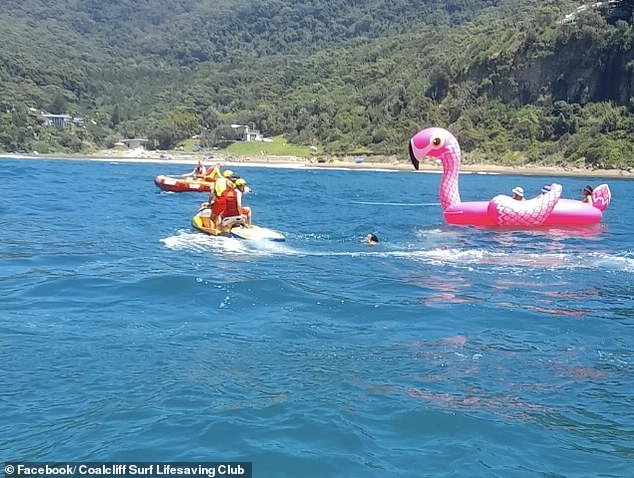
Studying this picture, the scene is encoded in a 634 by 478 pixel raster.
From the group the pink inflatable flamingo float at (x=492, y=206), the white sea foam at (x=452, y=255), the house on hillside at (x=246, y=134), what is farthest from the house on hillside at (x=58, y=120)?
the white sea foam at (x=452, y=255)

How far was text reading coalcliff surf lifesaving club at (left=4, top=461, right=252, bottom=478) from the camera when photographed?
507 centimetres

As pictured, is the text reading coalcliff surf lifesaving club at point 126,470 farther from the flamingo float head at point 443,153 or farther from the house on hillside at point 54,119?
the house on hillside at point 54,119

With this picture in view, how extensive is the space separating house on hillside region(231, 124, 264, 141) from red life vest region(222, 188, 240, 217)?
8655 cm

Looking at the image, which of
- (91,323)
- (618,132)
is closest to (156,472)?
(91,323)

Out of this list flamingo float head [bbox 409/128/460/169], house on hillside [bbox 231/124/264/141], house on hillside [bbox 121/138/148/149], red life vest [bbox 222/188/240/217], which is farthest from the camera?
house on hillside [bbox 121/138/148/149]

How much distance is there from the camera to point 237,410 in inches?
241

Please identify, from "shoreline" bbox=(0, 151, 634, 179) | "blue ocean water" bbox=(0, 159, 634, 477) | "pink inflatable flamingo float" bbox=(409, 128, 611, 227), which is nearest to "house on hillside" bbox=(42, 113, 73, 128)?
"shoreline" bbox=(0, 151, 634, 179)

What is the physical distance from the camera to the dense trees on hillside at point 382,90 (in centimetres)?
6931

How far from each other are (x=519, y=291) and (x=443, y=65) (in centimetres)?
7964

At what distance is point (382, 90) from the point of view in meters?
99.8

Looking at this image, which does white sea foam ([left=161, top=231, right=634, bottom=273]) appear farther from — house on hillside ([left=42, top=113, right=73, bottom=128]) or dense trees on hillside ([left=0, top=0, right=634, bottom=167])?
house on hillside ([left=42, top=113, right=73, bottom=128])

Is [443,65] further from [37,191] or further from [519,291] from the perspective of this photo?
[519,291]

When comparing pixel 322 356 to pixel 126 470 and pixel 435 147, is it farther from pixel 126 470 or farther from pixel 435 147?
pixel 435 147

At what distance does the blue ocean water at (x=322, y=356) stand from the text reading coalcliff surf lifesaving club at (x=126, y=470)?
0.34ft
